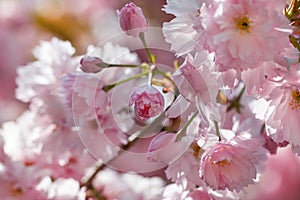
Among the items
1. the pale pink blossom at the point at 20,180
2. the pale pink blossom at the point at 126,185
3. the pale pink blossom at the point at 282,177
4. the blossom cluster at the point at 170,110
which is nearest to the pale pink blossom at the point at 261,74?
the blossom cluster at the point at 170,110

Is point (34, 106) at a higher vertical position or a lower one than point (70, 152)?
higher

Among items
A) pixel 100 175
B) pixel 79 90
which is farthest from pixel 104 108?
pixel 100 175

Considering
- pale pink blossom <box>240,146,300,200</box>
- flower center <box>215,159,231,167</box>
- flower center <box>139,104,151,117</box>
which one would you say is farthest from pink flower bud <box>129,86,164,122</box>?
pale pink blossom <box>240,146,300,200</box>

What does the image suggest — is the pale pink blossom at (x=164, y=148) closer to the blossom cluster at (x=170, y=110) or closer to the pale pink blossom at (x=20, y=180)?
the blossom cluster at (x=170, y=110)

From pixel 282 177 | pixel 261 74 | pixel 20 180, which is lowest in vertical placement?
pixel 282 177

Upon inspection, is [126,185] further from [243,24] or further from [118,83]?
[243,24]

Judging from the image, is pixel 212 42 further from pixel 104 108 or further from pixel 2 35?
pixel 2 35

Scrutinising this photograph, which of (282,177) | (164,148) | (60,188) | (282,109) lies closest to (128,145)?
(60,188)
